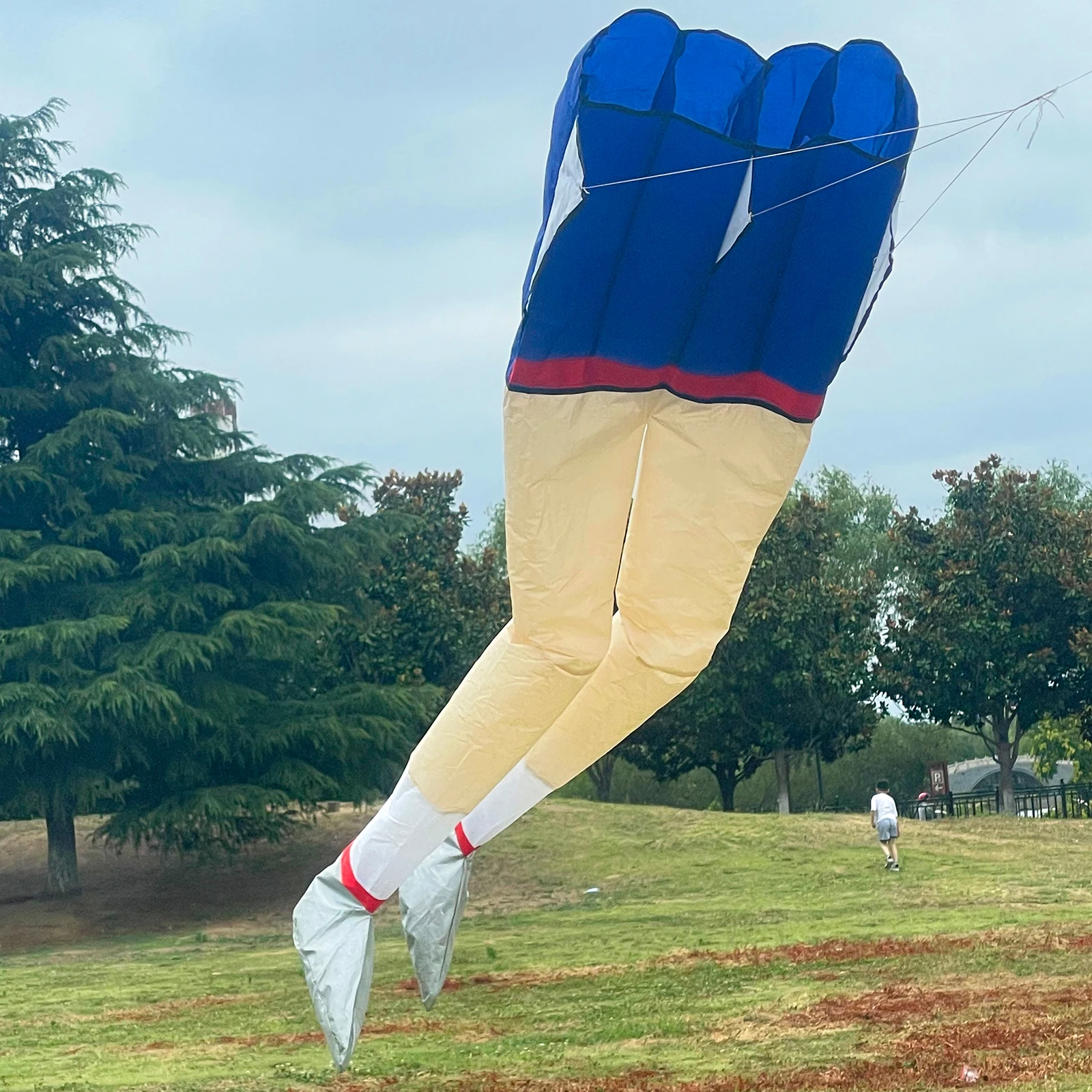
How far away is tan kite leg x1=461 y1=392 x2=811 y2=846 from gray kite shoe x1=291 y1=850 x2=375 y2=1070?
1.17 meters

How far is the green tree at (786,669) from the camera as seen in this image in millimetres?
25281

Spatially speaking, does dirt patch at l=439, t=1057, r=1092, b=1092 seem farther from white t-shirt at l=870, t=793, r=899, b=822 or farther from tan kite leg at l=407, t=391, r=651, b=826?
white t-shirt at l=870, t=793, r=899, b=822

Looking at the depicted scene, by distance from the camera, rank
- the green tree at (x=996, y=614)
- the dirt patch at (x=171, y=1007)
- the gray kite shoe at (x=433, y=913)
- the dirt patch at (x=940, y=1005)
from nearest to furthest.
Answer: the gray kite shoe at (x=433, y=913) → the dirt patch at (x=940, y=1005) → the dirt patch at (x=171, y=1007) → the green tree at (x=996, y=614)

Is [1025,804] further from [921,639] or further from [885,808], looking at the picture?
[885,808]

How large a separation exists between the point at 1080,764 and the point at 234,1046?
27.5 m

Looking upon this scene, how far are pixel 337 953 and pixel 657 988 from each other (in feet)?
13.8

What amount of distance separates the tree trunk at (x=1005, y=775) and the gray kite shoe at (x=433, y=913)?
21004 millimetres

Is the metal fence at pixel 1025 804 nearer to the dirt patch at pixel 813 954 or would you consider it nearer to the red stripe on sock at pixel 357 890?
the dirt patch at pixel 813 954

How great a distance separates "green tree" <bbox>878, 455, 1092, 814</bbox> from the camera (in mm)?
24391

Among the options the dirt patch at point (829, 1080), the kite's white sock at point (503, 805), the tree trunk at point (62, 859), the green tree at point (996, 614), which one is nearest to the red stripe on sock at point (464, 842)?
the kite's white sock at point (503, 805)

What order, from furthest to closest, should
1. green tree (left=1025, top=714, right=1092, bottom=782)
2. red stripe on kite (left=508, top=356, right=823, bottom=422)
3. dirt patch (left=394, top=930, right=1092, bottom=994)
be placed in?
green tree (left=1025, top=714, right=1092, bottom=782), dirt patch (left=394, top=930, right=1092, bottom=994), red stripe on kite (left=508, top=356, right=823, bottom=422)

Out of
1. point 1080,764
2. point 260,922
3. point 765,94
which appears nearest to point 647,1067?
point 765,94

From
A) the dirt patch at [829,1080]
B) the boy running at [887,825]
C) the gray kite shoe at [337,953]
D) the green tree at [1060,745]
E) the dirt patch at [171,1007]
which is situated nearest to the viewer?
the gray kite shoe at [337,953]

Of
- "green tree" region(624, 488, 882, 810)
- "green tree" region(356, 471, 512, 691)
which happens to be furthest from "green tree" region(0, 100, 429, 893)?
"green tree" region(624, 488, 882, 810)
